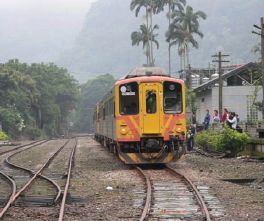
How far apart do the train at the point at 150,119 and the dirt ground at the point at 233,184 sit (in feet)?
2.99

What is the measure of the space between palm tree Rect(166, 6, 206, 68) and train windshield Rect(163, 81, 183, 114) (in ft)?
161

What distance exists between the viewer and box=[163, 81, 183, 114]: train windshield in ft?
Answer: 59.1

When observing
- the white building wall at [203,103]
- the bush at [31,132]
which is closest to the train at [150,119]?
the white building wall at [203,103]

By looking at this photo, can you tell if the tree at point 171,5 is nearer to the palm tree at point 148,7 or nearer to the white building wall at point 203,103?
the palm tree at point 148,7

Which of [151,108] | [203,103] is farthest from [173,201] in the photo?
[203,103]

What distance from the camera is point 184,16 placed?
67.1 metres

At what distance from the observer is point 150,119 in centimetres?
1780

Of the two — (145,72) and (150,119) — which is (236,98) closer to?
(145,72)

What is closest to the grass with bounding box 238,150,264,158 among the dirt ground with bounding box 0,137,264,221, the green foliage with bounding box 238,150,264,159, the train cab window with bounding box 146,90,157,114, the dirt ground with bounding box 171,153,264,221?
the green foliage with bounding box 238,150,264,159

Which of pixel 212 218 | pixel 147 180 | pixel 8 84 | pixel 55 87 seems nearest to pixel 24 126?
pixel 8 84

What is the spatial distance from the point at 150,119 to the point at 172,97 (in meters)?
1.01

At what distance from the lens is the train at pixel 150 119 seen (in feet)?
58.4

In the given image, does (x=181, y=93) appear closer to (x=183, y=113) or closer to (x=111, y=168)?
(x=183, y=113)

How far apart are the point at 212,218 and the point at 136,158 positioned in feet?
30.0
